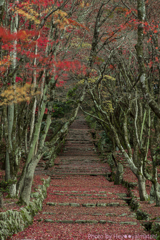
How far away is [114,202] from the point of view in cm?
962

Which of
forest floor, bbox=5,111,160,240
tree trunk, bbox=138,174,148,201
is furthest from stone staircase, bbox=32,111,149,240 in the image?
tree trunk, bbox=138,174,148,201

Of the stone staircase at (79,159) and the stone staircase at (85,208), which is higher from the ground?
the stone staircase at (85,208)

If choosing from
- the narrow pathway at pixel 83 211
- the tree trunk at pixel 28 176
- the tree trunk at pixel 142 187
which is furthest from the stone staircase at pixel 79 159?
the tree trunk at pixel 28 176

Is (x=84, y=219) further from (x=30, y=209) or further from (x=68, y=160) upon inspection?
(x=68, y=160)

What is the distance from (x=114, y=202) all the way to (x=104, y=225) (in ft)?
9.75

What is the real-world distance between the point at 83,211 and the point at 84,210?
188 mm

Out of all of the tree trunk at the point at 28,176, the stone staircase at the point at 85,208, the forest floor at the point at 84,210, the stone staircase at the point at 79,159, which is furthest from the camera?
the stone staircase at the point at 79,159

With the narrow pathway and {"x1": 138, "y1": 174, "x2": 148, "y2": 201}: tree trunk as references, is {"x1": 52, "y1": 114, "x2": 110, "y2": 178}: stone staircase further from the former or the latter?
{"x1": 138, "y1": 174, "x2": 148, "y2": 201}: tree trunk

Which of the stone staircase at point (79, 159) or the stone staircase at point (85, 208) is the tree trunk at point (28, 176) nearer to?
the stone staircase at point (85, 208)

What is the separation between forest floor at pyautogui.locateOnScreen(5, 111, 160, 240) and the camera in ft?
19.6

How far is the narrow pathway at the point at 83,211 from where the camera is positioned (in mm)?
5982

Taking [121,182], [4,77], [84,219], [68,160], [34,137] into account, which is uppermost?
[4,77]

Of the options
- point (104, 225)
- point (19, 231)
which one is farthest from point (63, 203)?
point (19, 231)

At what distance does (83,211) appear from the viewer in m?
8.37
